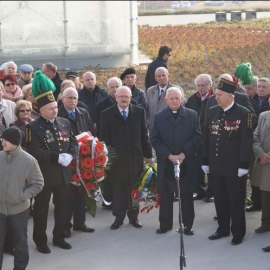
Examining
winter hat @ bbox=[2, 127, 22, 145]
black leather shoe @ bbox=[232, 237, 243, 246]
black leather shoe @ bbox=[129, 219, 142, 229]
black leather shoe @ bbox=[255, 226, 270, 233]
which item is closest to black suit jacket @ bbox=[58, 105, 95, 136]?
black leather shoe @ bbox=[129, 219, 142, 229]

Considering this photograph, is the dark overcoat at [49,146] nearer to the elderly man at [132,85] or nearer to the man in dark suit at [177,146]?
the man in dark suit at [177,146]

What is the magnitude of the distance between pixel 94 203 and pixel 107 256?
1.00m

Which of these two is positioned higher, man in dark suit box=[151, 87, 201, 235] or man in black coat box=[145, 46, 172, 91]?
man in black coat box=[145, 46, 172, 91]

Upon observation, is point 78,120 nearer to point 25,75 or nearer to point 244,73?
point 244,73

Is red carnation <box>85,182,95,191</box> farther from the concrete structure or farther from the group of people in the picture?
the concrete structure

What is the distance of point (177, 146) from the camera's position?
918cm

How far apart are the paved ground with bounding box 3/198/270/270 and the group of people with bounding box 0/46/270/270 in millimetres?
135

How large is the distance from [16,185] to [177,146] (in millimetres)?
2192

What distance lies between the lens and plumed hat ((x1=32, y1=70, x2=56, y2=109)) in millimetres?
8766

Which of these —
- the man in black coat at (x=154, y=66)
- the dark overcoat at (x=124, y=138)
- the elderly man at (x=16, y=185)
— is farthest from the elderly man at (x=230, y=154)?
the man in black coat at (x=154, y=66)

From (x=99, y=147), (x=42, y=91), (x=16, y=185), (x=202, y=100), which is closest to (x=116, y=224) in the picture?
(x=99, y=147)

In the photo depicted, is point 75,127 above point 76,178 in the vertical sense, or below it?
above

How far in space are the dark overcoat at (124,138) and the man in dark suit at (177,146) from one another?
0.42m

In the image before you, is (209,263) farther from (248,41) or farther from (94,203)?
(248,41)
